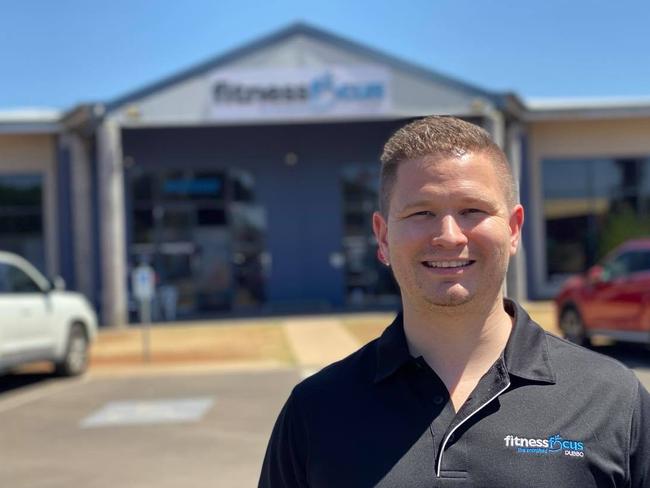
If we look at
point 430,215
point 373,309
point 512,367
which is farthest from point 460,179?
point 373,309

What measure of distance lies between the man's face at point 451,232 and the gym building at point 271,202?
18.5m

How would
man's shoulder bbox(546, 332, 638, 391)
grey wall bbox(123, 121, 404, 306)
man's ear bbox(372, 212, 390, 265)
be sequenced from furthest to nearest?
grey wall bbox(123, 121, 404, 306), man's ear bbox(372, 212, 390, 265), man's shoulder bbox(546, 332, 638, 391)

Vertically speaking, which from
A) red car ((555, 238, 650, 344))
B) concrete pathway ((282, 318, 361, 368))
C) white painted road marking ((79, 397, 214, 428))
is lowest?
concrete pathway ((282, 318, 361, 368))

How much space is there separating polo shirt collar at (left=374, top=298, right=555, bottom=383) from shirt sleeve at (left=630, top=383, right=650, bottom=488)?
0.21m

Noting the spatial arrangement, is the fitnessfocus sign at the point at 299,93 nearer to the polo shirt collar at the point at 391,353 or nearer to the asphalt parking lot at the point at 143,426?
the asphalt parking lot at the point at 143,426

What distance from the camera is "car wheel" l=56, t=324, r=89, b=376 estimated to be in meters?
11.7

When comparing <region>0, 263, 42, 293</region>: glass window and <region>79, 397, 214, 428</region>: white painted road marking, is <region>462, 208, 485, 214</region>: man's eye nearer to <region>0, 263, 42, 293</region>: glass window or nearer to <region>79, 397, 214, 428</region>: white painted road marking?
<region>79, 397, 214, 428</region>: white painted road marking

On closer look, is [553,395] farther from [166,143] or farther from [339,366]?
[166,143]

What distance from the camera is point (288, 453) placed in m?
1.97

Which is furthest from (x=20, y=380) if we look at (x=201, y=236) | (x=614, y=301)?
(x=201, y=236)

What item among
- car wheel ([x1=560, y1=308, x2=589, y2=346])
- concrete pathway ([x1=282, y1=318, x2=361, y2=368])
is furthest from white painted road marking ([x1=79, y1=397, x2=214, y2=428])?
car wheel ([x1=560, y1=308, x2=589, y2=346])

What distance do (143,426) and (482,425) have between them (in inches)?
274

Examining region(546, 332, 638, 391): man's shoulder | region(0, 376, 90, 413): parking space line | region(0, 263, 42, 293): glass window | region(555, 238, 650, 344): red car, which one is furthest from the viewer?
region(555, 238, 650, 344): red car

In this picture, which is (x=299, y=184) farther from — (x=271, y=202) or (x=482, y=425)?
(x=482, y=425)
